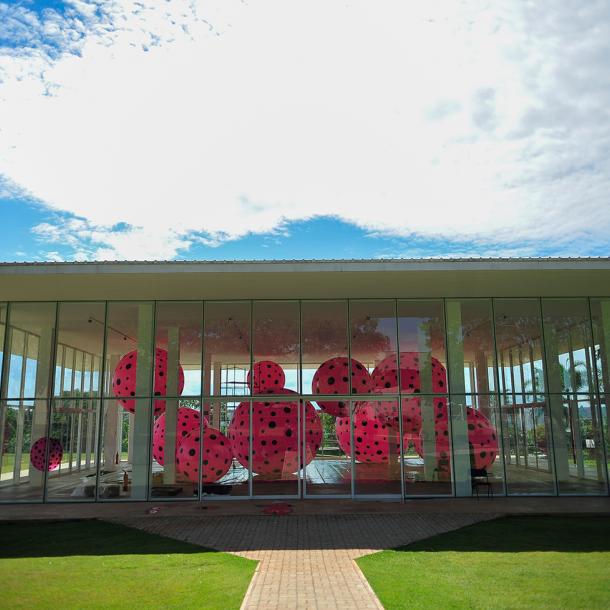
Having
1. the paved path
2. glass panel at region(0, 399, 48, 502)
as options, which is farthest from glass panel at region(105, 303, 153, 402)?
the paved path

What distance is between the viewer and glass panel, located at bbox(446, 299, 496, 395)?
14219 mm

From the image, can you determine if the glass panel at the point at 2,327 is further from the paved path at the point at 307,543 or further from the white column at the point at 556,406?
the white column at the point at 556,406

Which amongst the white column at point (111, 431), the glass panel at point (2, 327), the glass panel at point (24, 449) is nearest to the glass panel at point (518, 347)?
the white column at point (111, 431)

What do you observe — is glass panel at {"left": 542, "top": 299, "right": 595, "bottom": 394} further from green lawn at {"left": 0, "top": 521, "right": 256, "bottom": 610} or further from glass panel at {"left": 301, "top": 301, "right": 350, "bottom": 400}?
green lawn at {"left": 0, "top": 521, "right": 256, "bottom": 610}

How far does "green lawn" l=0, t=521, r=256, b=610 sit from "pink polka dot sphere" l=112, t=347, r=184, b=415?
4006 millimetres

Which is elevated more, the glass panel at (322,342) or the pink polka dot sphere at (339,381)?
the glass panel at (322,342)

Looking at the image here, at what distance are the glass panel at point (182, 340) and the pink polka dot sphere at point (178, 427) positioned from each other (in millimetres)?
454

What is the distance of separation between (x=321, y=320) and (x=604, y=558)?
809cm

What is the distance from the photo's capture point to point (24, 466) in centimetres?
1408

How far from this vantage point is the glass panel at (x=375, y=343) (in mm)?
14094

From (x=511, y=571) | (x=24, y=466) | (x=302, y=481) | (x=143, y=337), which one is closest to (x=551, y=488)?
(x=302, y=481)

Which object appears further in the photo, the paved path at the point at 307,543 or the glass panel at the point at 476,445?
the glass panel at the point at 476,445

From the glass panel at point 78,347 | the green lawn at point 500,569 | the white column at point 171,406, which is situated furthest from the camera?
the glass panel at point 78,347

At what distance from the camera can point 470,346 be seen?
1449 centimetres
